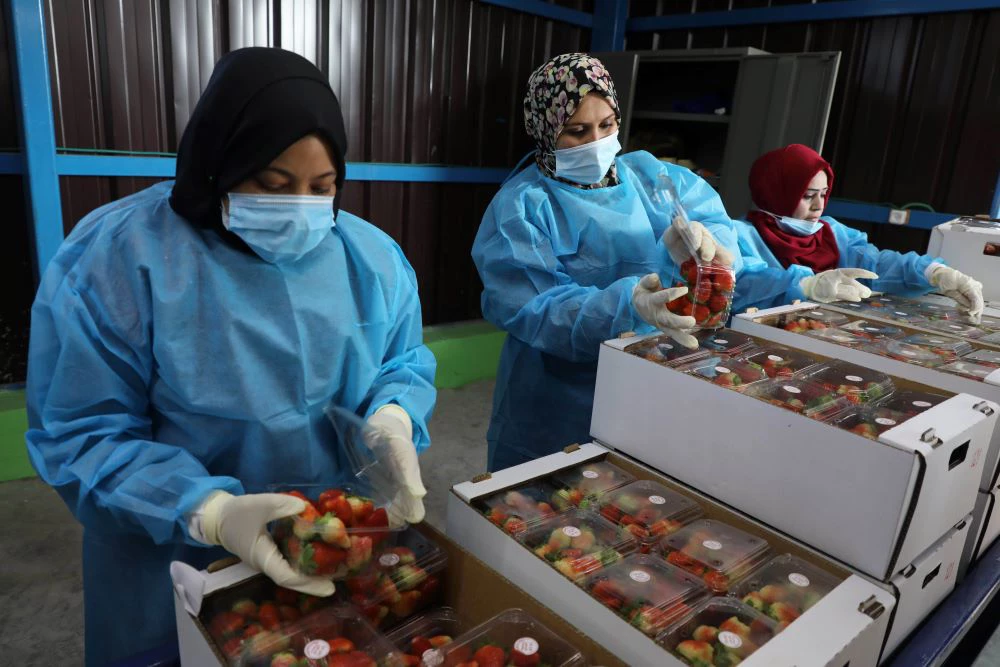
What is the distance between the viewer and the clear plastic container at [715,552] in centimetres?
96

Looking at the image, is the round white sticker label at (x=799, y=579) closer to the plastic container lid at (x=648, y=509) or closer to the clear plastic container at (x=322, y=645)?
the plastic container lid at (x=648, y=509)

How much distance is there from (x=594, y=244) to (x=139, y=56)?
2431 millimetres

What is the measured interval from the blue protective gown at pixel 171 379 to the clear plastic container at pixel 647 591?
0.50 metres

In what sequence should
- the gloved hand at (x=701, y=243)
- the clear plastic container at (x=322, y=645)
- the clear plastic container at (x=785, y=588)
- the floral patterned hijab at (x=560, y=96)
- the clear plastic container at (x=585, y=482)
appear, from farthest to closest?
the floral patterned hijab at (x=560, y=96), the gloved hand at (x=701, y=243), the clear plastic container at (x=585, y=482), the clear plastic container at (x=785, y=588), the clear plastic container at (x=322, y=645)

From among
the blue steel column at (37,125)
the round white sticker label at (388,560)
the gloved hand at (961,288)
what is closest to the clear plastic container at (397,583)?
the round white sticker label at (388,560)

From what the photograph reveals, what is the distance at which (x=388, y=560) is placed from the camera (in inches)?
36.9

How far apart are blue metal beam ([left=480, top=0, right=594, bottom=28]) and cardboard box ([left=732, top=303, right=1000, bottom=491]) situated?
130 inches

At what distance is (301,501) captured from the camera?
88 cm

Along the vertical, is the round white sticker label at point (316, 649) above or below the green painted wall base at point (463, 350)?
above

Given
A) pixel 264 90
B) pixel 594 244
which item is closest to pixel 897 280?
pixel 594 244

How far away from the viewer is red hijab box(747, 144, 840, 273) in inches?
89.8

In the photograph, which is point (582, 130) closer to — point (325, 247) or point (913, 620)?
Answer: point (325, 247)

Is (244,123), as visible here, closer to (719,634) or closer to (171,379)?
(171,379)

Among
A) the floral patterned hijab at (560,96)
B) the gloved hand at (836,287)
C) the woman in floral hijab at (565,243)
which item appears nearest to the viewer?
the woman in floral hijab at (565,243)
